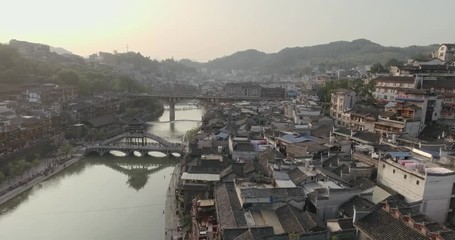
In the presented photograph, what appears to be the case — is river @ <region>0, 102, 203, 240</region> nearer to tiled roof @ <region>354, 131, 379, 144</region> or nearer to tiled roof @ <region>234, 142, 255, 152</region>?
tiled roof @ <region>234, 142, 255, 152</region>

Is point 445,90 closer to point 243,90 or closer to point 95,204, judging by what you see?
point 95,204

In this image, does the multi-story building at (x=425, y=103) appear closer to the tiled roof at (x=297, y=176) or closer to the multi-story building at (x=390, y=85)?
the multi-story building at (x=390, y=85)

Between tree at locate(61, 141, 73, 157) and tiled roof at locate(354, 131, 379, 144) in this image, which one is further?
tree at locate(61, 141, 73, 157)

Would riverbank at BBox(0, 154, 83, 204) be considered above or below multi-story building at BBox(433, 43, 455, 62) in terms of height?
below

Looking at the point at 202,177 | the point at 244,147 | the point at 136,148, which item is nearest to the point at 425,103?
the point at 244,147

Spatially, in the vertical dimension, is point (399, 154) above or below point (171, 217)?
above

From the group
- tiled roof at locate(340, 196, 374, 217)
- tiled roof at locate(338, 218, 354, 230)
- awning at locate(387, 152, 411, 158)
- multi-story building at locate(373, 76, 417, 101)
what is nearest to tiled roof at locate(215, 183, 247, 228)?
tiled roof at locate(338, 218, 354, 230)
